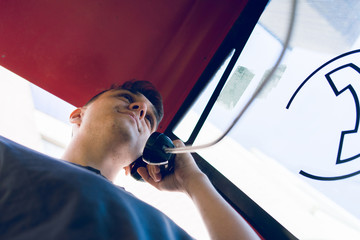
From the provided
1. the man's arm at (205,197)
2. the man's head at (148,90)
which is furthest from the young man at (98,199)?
the man's head at (148,90)

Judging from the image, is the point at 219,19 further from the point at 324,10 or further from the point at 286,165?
the point at 286,165

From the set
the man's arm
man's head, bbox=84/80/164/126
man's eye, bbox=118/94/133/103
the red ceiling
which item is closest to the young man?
the man's arm

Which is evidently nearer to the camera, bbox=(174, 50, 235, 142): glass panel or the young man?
the young man

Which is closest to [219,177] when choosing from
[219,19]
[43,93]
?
[219,19]

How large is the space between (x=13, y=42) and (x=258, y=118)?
1086 mm

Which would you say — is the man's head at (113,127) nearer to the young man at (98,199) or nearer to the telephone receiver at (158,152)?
the young man at (98,199)

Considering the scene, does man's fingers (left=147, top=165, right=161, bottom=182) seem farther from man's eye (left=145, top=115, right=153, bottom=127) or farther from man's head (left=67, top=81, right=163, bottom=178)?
man's eye (left=145, top=115, right=153, bottom=127)

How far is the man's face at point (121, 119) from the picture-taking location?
858 millimetres

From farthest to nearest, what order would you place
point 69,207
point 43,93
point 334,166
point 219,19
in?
point 43,93, point 219,19, point 334,166, point 69,207

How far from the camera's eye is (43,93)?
118cm

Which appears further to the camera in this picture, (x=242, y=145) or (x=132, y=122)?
(x=132, y=122)

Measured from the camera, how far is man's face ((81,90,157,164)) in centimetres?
86

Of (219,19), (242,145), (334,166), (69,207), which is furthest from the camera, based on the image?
(219,19)

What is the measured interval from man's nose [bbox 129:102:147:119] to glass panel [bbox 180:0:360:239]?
1.28 ft
